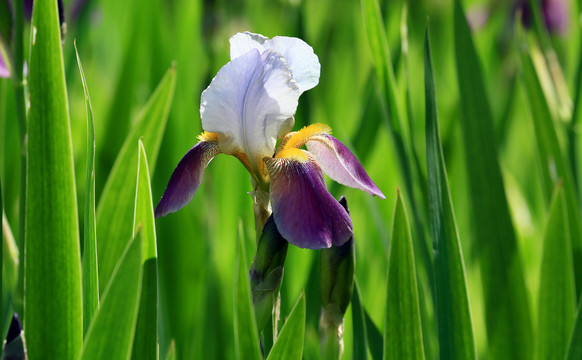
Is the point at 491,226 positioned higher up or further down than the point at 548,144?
further down

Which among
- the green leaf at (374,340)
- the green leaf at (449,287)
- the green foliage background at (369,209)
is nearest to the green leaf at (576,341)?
the green foliage background at (369,209)

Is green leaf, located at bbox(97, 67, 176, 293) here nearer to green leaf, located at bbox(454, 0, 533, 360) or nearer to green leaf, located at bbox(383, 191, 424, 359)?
green leaf, located at bbox(383, 191, 424, 359)

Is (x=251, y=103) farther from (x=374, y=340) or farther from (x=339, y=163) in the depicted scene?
(x=374, y=340)

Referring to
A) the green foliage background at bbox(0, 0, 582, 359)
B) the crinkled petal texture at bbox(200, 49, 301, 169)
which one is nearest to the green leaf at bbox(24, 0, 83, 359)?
the green foliage background at bbox(0, 0, 582, 359)

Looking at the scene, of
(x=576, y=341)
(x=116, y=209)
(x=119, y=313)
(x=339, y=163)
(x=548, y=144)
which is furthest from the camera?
(x=548, y=144)

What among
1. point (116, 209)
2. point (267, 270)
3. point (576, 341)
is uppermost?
point (116, 209)

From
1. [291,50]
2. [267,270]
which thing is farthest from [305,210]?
[291,50]
